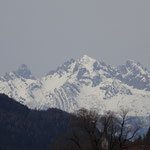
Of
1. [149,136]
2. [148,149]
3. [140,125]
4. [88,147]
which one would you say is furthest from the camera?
[149,136]

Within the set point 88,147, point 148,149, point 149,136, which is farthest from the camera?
point 149,136

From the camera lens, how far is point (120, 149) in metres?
111

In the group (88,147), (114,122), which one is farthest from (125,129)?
(88,147)

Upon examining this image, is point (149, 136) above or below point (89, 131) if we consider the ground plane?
above

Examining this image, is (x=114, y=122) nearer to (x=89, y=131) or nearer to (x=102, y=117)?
(x=102, y=117)

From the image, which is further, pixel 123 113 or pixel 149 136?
pixel 149 136

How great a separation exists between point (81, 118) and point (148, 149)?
20.6 metres

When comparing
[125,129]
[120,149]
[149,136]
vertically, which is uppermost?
[149,136]

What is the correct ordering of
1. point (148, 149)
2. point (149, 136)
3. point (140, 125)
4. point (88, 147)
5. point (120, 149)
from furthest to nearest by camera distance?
point (149, 136), point (88, 147), point (148, 149), point (140, 125), point (120, 149)

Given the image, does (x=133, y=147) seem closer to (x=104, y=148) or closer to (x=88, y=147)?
(x=104, y=148)

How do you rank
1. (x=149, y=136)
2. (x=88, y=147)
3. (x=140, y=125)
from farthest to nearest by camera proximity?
1. (x=149, y=136)
2. (x=88, y=147)
3. (x=140, y=125)

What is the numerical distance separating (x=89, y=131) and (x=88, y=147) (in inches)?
1433

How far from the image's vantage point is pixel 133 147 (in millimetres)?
131000

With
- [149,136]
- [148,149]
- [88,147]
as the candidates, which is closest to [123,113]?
[148,149]
